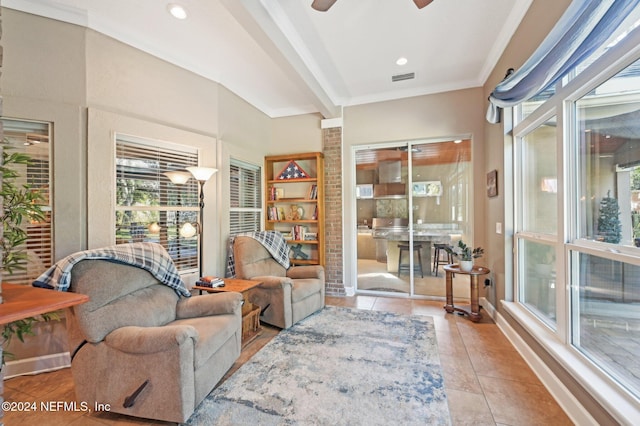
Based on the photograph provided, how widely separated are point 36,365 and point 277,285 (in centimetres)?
202

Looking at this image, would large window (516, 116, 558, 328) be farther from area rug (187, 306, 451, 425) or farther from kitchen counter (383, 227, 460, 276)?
kitchen counter (383, 227, 460, 276)

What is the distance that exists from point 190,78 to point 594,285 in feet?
13.5

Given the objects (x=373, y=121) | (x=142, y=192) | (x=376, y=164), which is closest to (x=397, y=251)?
(x=376, y=164)

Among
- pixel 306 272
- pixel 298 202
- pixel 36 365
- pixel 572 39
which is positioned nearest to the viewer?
pixel 572 39

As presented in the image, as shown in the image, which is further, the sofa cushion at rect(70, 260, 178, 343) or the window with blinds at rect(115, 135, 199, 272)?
the window with blinds at rect(115, 135, 199, 272)

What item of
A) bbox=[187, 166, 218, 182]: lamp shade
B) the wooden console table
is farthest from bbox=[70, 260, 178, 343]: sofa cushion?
bbox=[187, 166, 218, 182]: lamp shade

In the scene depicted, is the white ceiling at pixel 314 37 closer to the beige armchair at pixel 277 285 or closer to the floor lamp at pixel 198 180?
the floor lamp at pixel 198 180

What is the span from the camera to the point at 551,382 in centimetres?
191

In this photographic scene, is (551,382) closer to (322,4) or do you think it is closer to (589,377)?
(589,377)

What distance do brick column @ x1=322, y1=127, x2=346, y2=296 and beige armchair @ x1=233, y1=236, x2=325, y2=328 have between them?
2.70 ft

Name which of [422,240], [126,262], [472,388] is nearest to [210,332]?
[126,262]

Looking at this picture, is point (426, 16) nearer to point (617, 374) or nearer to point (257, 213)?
point (617, 374)

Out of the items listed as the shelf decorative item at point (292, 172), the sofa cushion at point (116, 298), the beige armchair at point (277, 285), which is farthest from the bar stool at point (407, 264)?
the sofa cushion at point (116, 298)

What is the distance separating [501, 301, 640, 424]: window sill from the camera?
1341 millimetres
